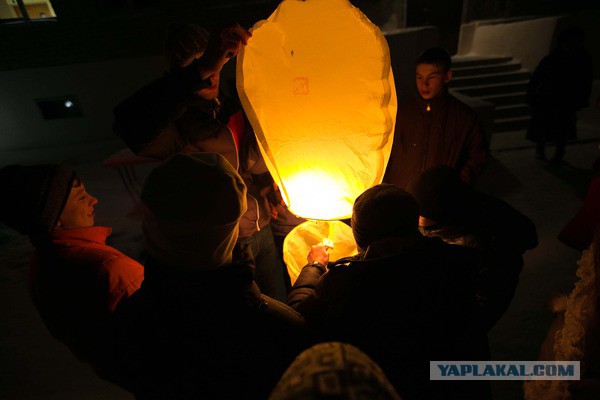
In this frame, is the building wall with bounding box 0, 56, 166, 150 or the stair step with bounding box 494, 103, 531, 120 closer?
the stair step with bounding box 494, 103, 531, 120

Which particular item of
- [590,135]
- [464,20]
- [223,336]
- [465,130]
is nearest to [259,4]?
[464,20]

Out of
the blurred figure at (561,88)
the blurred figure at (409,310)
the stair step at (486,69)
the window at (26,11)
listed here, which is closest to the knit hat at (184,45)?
the blurred figure at (409,310)

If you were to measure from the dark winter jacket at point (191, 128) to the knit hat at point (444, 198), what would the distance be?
966 mm

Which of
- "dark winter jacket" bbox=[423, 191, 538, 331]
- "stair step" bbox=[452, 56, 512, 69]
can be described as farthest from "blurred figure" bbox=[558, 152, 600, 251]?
"stair step" bbox=[452, 56, 512, 69]

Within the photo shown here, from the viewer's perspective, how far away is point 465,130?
2.35 metres

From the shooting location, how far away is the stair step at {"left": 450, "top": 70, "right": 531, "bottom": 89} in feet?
26.4

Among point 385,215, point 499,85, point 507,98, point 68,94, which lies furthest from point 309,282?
point 68,94

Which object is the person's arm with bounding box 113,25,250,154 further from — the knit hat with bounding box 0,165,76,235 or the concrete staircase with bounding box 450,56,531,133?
the concrete staircase with bounding box 450,56,531,133

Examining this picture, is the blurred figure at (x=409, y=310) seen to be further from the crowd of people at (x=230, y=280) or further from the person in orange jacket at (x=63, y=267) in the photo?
the person in orange jacket at (x=63, y=267)

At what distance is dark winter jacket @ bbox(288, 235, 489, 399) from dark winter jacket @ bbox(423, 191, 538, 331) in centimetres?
44

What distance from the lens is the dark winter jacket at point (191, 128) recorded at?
1.23m

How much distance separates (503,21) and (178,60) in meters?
11.3

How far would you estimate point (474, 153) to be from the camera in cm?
240

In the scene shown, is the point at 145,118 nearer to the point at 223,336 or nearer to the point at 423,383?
the point at 223,336
